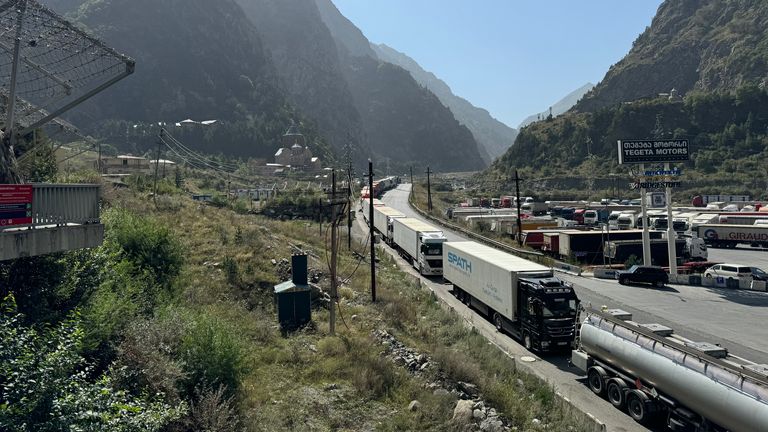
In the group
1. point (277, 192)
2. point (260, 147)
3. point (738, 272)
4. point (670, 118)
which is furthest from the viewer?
point (260, 147)

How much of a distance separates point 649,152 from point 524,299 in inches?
939

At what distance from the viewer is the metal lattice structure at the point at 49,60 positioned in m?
16.8

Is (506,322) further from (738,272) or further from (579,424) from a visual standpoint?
(738,272)

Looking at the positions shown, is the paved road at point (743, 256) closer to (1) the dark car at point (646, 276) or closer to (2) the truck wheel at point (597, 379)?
(1) the dark car at point (646, 276)

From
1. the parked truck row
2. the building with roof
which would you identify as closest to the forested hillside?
the building with roof

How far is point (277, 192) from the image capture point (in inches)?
3078

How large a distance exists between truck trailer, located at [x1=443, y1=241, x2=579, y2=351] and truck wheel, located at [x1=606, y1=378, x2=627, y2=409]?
3.67 metres

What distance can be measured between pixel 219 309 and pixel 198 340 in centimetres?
609

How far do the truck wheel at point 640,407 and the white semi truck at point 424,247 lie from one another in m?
20.9

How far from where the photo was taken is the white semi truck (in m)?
33.8

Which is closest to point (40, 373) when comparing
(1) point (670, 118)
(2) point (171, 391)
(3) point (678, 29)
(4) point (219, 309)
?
(2) point (171, 391)

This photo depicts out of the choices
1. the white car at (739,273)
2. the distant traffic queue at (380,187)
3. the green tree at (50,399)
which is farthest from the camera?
the distant traffic queue at (380,187)

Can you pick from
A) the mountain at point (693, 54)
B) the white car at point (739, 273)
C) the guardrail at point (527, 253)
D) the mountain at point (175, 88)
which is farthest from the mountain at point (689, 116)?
the mountain at point (175, 88)

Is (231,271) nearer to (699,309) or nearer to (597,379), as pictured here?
(597,379)
